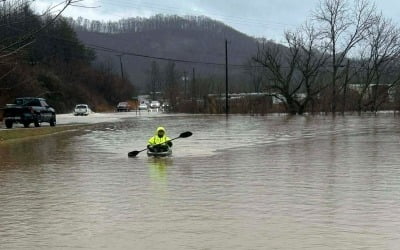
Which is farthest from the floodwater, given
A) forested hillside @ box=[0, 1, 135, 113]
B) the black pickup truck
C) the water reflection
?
forested hillside @ box=[0, 1, 135, 113]

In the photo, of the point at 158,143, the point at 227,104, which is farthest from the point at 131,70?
the point at 158,143

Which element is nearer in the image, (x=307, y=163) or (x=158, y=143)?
(x=307, y=163)

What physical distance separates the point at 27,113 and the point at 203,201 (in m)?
30.8

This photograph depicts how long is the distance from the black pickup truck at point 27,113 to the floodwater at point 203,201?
763 inches

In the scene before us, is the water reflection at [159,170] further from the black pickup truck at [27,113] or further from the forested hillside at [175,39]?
the forested hillside at [175,39]

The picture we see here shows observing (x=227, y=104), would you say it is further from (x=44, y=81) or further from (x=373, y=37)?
(x=44, y=81)

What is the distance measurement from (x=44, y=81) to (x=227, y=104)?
27482mm

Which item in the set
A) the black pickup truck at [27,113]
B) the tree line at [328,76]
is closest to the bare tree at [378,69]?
the tree line at [328,76]

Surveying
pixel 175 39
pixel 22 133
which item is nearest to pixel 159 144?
pixel 22 133

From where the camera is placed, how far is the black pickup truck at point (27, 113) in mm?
39375

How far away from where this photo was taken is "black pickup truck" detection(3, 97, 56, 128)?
3938cm

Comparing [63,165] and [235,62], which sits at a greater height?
[235,62]

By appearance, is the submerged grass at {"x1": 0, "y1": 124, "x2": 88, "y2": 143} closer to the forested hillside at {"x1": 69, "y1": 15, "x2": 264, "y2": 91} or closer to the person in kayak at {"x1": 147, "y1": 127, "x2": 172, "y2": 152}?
the person in kayak at {"x1": 147, "y1": 127, "x2": 172, "y2": 152}

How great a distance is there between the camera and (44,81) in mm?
89938
